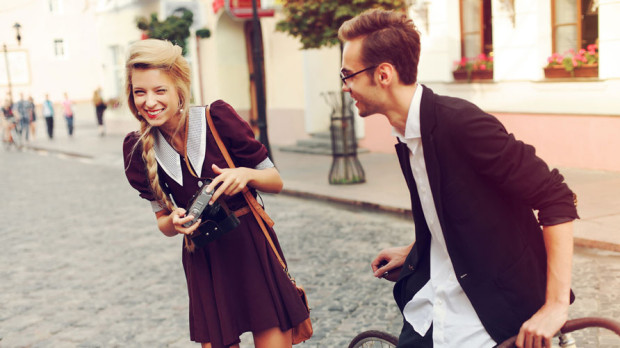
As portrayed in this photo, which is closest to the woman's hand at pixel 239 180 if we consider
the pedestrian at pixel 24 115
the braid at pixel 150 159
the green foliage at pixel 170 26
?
the braid at pixel 150 159

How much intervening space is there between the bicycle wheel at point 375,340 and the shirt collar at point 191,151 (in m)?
0.96

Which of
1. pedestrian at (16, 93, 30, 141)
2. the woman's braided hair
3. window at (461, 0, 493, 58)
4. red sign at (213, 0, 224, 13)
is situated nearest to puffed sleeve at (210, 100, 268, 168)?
the woman's braided hair

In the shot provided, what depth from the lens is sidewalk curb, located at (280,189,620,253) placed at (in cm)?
640

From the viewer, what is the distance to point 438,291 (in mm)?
2281

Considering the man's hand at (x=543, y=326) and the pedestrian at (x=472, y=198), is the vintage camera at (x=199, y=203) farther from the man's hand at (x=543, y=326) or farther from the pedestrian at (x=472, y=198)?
the man's hand at (x=543, y=326)

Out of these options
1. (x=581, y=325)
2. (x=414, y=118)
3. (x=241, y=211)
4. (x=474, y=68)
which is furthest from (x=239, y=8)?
(x=581, y=325)

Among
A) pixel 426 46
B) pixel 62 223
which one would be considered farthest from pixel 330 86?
pixel 62 223

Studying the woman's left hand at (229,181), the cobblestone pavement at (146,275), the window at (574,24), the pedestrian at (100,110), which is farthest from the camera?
the pedestrian at (100,110)

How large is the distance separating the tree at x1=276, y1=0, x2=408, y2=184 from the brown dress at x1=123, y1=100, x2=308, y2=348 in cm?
794

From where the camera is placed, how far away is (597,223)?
7062 millimetres

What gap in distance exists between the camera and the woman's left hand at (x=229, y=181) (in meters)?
2.57

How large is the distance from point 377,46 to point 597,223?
5592 millimetres

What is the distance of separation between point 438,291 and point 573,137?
908 cm

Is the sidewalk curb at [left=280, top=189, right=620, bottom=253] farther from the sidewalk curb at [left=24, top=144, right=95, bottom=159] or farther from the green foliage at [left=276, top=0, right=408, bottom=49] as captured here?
the sidewalk curb at [left=24, top=144, right=95, bottom=159]
